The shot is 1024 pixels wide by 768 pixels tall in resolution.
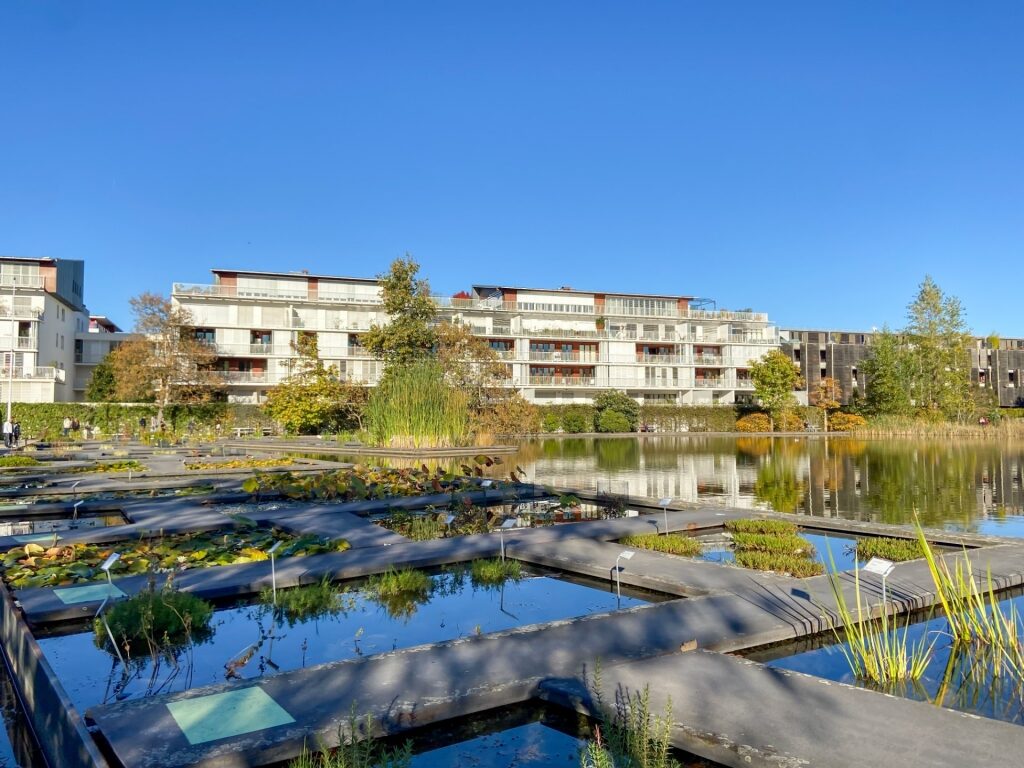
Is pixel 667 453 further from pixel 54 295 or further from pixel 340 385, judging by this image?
pixel 54 295

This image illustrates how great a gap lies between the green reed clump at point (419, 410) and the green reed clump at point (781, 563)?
18842mm

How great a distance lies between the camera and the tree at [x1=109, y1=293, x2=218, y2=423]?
4256 cm

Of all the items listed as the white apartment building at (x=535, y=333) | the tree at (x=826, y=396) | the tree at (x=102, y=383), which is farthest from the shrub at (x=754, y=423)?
the tree at (x=102, y=383)

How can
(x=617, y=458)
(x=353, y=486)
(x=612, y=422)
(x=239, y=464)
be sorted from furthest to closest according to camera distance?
(x=612, y=422) < (x=617, y=458) < (x=239, y=464) < (x=353, y=486)

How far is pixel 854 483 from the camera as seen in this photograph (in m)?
18.4

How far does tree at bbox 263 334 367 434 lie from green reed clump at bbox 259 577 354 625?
108 ft

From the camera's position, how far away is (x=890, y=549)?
8703mm

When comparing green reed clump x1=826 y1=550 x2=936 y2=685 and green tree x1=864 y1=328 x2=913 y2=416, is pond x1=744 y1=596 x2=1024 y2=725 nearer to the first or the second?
green reed clump x1=826 y1=550 x2=936 y2=685

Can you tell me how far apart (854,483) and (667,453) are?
12977 mm

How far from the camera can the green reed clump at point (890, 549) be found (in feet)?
27.6

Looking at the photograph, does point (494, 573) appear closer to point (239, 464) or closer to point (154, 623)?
point (154, 623)

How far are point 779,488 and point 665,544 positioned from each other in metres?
9.25

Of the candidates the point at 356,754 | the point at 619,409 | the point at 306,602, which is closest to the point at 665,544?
the point at 306,602

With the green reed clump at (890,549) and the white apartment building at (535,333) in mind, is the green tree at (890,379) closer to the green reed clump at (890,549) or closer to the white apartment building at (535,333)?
the white apartment building at (535,333)
